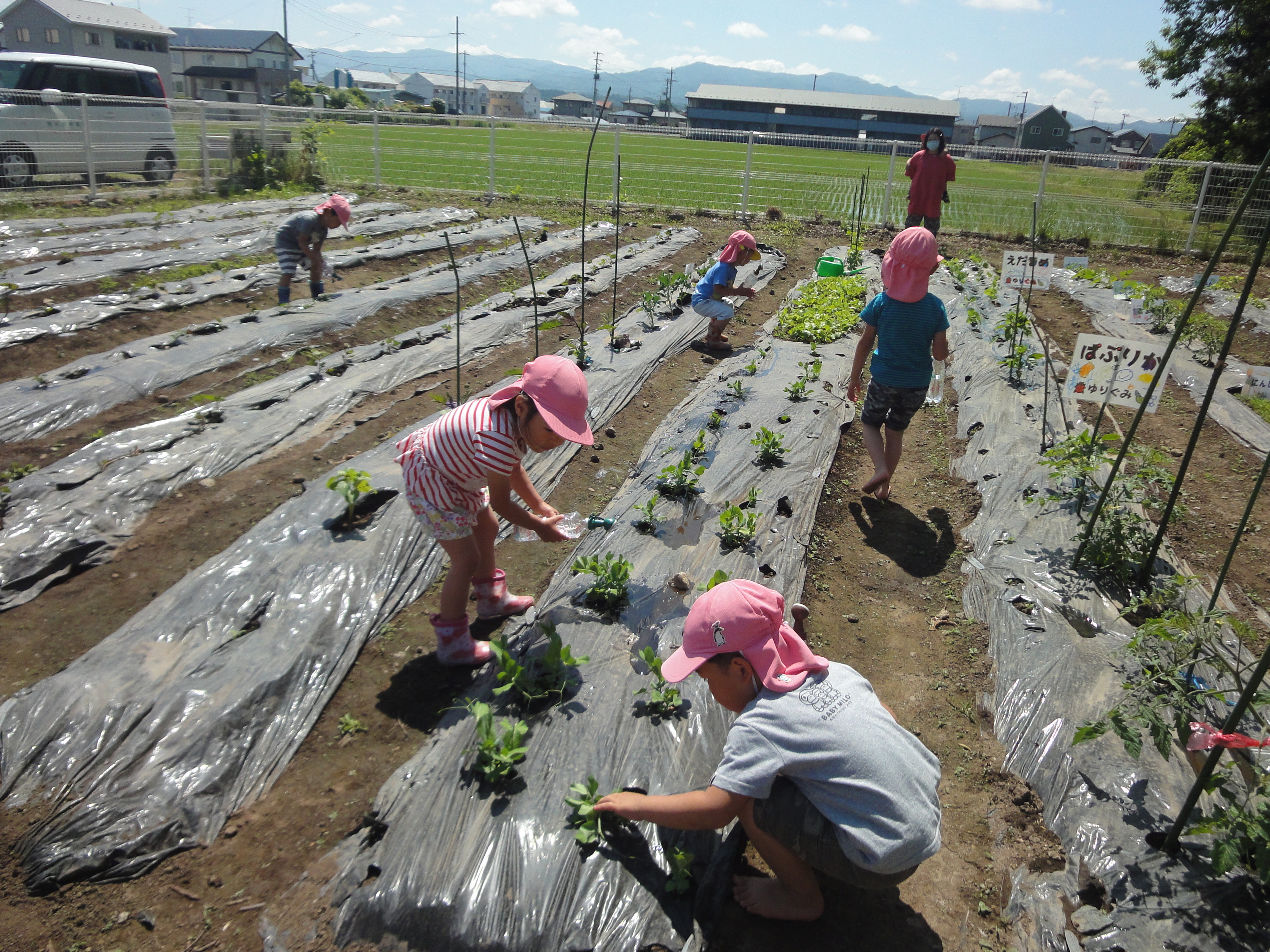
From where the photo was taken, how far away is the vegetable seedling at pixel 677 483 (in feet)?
13.8

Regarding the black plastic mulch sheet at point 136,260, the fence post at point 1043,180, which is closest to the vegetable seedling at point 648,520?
the black plastic mulch sheet at point 136,260

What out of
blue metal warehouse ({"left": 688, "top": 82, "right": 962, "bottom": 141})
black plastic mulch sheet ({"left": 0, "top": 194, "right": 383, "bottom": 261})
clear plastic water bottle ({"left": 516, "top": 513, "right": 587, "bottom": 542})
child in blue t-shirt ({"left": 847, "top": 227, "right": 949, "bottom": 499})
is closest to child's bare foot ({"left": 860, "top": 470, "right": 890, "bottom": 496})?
child in blue t-shirt ({"left": 847, "top": 227, "right": 949, "bottom": 499})

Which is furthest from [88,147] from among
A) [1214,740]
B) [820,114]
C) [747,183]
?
[820,114]

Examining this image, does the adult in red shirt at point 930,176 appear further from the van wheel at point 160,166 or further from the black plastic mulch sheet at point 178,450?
the van wheel at point 160,166

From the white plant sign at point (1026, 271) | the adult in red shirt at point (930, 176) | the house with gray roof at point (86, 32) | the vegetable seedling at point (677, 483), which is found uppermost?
the house with gray roof at point (86, 32)

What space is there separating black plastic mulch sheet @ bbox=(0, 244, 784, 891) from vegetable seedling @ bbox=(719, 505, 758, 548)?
142 centimetres

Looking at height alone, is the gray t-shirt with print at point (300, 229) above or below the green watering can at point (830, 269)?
above

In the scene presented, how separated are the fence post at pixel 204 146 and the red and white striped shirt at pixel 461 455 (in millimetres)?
14216

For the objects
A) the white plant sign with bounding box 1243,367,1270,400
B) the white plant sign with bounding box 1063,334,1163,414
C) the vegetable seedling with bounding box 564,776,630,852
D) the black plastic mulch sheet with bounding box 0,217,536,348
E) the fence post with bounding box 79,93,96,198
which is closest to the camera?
the vegetable seedling with bounding box 564,776,630,852

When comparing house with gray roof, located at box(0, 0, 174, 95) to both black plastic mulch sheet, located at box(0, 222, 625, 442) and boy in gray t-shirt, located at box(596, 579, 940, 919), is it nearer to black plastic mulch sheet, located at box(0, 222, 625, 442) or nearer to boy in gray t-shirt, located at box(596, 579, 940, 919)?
black plastic mulch sheet, located at box(0, 222, 625, 442)

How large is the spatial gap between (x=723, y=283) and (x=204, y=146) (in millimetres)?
12144

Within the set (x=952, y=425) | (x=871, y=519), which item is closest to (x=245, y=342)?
(x=871, y=519)

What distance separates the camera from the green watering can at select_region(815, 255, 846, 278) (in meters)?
9.52

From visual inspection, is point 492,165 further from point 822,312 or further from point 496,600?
point 496,600
